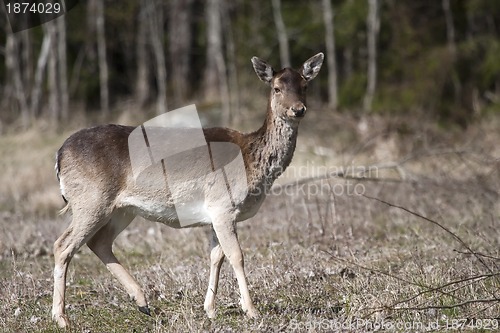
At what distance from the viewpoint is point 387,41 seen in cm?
3050

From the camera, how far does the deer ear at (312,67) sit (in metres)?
8.30

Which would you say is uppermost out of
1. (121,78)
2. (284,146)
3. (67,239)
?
(284,146)

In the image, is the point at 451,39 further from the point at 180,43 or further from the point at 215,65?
the point at 180,43

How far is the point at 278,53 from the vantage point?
3403 centimetres

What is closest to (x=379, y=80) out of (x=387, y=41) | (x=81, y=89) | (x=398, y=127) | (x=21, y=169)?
(x=387, y=41)

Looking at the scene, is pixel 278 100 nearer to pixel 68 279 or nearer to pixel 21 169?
pixel 68 279

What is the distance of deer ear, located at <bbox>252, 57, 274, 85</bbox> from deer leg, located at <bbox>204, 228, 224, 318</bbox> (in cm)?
178

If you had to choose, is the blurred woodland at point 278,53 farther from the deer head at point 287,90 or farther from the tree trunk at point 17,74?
the deer head at point 287,90

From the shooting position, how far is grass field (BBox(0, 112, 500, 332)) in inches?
274

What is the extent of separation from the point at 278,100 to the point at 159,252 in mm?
3794

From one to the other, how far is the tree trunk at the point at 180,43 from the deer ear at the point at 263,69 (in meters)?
24.6
